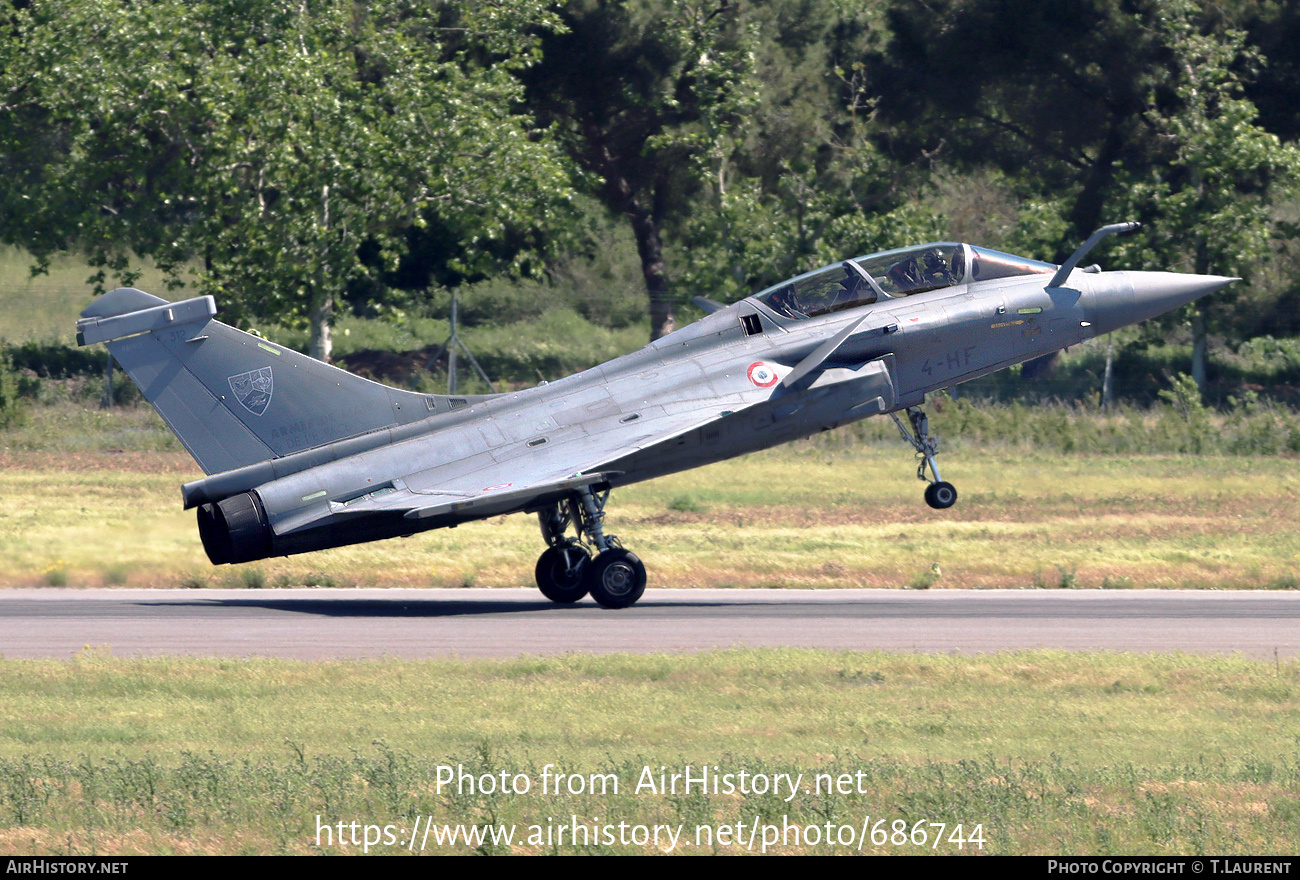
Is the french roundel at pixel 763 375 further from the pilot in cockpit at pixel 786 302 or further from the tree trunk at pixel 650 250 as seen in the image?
the tree trunk at pixel 650 250

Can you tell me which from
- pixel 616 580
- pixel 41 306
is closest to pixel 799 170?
pixel 41 306

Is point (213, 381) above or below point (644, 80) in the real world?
below

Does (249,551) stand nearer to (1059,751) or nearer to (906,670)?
(906,670)

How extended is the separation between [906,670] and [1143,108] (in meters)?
37.5

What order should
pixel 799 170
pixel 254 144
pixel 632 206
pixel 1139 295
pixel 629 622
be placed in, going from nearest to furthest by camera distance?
pixel 629 622
pixel 1139 295
pixel 254 144
pixel 799 170
pixel 632 206

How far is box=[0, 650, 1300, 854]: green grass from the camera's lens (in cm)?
876

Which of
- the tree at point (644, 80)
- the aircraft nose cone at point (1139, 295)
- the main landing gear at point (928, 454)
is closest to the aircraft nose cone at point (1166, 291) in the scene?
the aircraft nose cone at point (1139, 295)

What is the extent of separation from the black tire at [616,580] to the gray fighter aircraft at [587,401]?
0.08 feet

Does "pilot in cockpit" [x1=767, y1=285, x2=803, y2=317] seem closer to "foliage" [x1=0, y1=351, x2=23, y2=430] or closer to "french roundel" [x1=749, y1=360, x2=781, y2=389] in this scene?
"french roundel" [x1=749, y1=360, x2=781, y2=389]

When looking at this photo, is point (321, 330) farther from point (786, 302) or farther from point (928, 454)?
point (928, 454)

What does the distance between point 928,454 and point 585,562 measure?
462 centimetres

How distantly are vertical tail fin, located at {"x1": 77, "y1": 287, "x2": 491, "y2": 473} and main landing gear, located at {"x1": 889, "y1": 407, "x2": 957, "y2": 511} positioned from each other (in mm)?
7305

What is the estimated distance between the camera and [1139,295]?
19.2 metres

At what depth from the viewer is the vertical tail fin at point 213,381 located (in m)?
17.1
